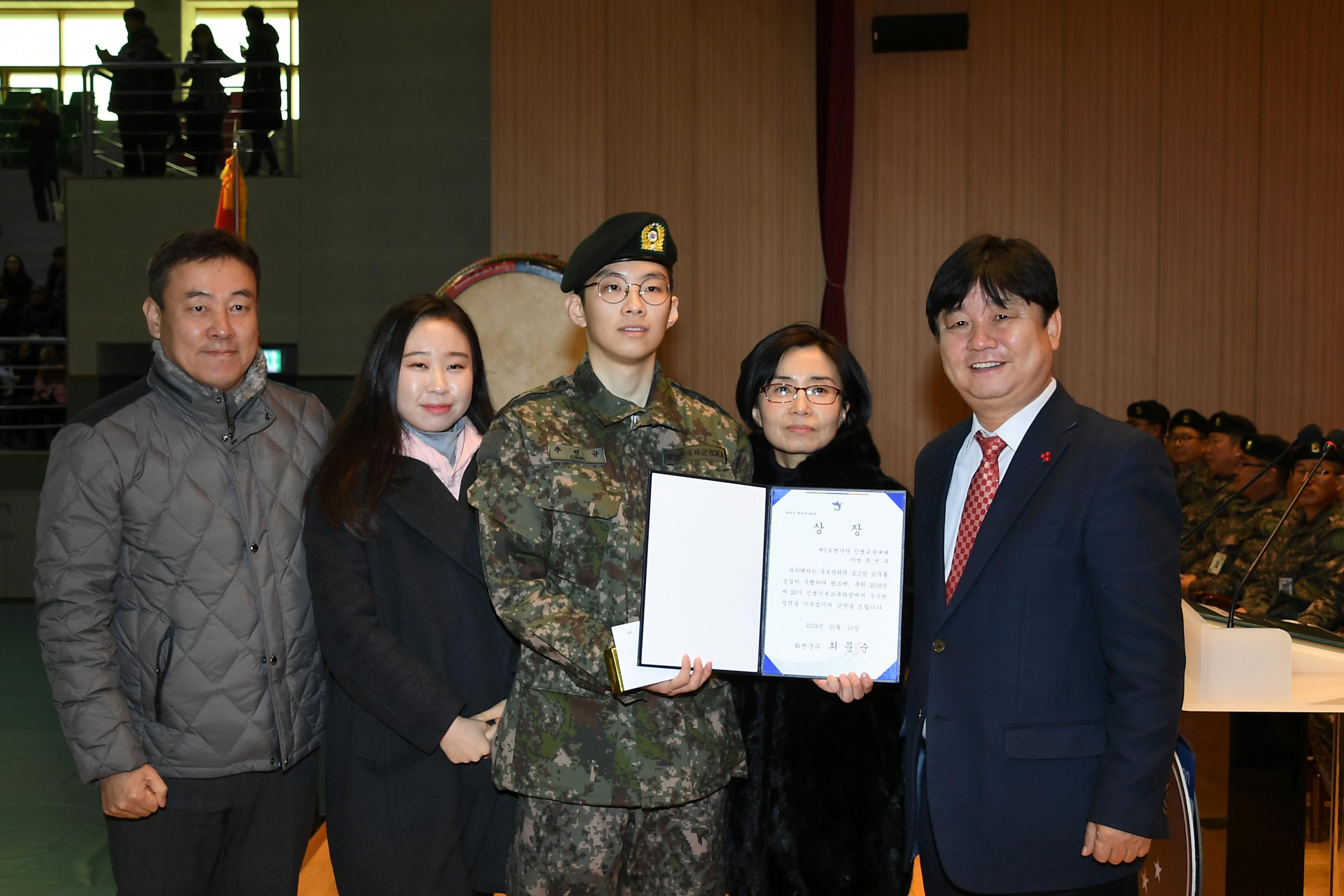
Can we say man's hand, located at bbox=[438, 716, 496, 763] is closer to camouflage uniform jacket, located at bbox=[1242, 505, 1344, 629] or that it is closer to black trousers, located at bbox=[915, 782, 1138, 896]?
black trousers, located at bbox=[915, 782, 1138, 896]

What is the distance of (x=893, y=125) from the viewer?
733 centimetres

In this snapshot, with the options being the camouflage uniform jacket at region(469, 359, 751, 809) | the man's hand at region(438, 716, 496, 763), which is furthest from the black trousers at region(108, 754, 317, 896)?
the camouflage uniform jacket at region(469, 359, 751, 809)

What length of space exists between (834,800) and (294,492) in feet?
4.24

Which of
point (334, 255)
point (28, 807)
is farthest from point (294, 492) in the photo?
point (334, 255)

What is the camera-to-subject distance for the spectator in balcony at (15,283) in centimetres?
970

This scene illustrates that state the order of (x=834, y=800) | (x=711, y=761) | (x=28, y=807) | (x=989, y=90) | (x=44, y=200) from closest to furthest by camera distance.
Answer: (x=711, y=761)
(x=834, y=800)
(x=28, y=807)
(x=989, y=90)
(x=44, y=200)

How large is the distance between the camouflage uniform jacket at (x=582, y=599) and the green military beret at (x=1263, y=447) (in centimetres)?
455

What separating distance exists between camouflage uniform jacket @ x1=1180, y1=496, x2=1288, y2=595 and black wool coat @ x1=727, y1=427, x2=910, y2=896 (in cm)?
332

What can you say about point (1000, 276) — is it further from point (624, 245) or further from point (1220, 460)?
point (1220, 460)

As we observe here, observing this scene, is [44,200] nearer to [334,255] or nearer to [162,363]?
[334,255]

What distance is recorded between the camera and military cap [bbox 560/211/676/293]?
6.22 feet

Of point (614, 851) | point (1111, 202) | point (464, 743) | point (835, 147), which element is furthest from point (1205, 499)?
point (464, 743)

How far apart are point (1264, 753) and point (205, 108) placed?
8.62 meters

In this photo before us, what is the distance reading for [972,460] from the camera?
195cm
